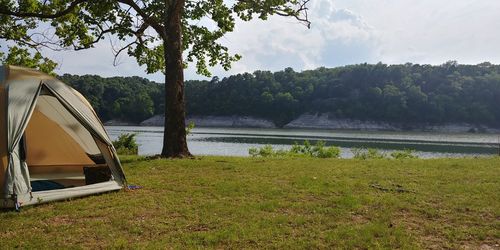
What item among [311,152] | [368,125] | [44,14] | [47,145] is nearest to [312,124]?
[368,125]

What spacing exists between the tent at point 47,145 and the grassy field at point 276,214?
311 mm

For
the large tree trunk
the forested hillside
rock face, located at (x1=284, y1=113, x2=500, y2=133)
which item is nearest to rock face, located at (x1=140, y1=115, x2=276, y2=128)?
the forested hillside

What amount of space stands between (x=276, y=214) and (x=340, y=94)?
288 ft

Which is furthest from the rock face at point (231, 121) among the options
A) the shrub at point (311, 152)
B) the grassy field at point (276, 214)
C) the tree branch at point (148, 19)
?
the grassy field at point (276, 214)

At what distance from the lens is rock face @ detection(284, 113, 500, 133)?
76938mm

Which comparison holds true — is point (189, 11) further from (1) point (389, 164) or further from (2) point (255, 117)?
(2) point (255, 117)

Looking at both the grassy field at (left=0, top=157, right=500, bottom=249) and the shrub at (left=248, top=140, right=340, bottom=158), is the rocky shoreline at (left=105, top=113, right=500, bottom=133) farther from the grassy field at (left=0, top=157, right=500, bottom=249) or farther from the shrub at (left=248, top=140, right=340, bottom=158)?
the grassy field at (left=0, top=157, right=500, bottom=249)

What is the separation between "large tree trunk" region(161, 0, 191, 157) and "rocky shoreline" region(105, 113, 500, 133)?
69.7 meters

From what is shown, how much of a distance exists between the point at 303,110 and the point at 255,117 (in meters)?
9.88

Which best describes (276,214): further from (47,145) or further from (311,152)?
(311,152)

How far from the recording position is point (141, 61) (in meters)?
16.3

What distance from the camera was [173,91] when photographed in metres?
12.4

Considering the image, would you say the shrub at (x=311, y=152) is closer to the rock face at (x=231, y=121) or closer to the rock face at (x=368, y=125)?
the rock face at (x=368, y=125)

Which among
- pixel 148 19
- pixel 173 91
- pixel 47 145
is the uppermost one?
pixel 148 19
